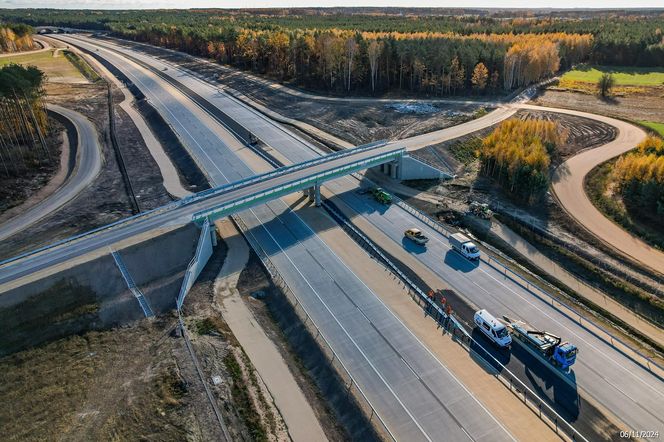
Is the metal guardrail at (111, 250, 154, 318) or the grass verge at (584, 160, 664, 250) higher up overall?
the metal guardrail at (111, 250, 154, 318)

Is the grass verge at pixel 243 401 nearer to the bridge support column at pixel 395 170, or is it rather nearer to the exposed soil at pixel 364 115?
the bridge support column at pixel 395 170

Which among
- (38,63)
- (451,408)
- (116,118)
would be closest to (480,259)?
(451,408)

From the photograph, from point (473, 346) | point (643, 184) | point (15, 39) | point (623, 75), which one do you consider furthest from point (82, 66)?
point (623, 75)

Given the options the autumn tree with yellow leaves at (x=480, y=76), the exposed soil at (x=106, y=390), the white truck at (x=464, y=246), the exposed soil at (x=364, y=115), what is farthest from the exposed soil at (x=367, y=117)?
the exposed soil at (x=106, y=390)

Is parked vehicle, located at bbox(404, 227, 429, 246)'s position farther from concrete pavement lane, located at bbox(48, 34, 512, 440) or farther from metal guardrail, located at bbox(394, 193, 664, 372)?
concrete pavement lane, located at bbox(48, 34, 512, 440)

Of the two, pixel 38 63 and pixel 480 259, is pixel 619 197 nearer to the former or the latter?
pixel 480 259

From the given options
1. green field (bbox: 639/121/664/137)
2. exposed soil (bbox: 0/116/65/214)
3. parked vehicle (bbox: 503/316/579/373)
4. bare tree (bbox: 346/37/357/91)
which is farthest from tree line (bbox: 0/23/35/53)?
green field (bbox: 639/121/664/137)

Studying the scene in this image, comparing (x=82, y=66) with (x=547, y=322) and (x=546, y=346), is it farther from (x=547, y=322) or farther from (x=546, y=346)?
(x=546, y=346)
